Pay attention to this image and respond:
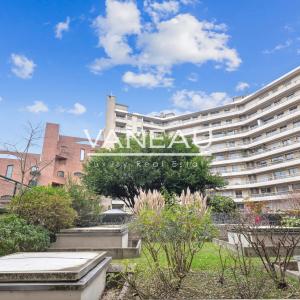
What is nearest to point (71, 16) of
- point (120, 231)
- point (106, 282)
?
point (120, 231)

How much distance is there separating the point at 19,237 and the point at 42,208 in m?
2.17

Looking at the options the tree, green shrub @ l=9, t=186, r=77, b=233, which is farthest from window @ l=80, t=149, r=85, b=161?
green shrub @ l=9, t=186, r=77, b=233

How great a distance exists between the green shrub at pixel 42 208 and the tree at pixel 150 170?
1159 centimetres

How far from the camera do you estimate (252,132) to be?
41.9m

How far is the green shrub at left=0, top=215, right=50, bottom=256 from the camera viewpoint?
247 inches

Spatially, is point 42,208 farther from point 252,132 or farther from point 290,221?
point 252,132

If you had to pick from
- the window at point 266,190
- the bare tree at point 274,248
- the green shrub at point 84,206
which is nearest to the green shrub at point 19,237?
the green shrub at point 84,206

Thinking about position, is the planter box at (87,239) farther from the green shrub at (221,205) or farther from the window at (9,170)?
the window at (9,170)

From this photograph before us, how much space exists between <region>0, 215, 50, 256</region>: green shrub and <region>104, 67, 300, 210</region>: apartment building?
2912cm

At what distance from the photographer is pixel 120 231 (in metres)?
9.12

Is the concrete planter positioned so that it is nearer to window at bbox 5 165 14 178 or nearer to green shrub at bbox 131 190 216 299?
green shrub at bbox 131 190 216 299

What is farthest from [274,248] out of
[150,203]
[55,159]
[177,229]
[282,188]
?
[282,188]

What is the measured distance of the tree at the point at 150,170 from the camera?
68.2 ft

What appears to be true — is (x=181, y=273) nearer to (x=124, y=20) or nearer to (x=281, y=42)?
(x=124, y=20)
